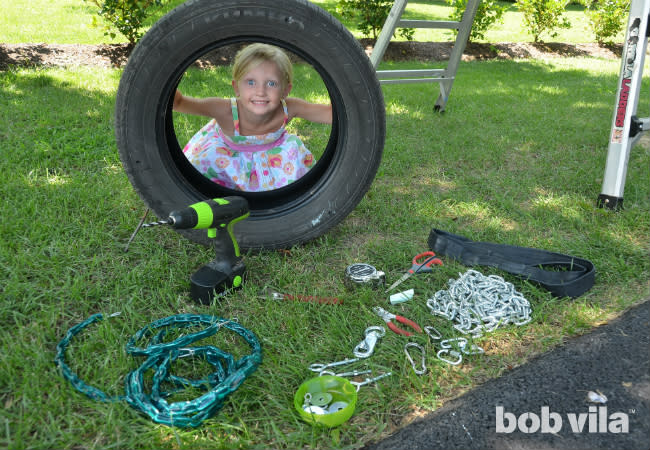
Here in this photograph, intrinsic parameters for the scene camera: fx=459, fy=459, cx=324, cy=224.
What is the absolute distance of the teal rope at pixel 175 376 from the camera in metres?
1.40

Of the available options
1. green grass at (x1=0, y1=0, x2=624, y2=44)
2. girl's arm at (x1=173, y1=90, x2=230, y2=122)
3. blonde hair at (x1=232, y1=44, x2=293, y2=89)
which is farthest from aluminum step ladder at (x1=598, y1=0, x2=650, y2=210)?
green grass at (x1=0, y1=0, x2=624, y2=44)

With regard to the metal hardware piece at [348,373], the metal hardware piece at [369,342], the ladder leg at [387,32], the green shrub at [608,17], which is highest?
the green shrub at [608,17]

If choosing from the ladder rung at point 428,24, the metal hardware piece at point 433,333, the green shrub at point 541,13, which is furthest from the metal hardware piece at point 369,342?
the green shrub at point 541,13

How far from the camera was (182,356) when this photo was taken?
64.9 inches

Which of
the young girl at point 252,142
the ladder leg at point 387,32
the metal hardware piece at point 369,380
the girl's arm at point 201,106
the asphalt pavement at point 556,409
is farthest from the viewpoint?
the ladder leg at point 387,32

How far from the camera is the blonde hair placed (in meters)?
2.67

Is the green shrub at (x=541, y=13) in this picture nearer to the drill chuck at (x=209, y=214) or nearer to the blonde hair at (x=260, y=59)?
the blonde hair at (x=260, y=59)

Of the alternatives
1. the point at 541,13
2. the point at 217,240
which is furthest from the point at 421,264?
the point at 541,13

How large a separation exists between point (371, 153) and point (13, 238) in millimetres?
1835

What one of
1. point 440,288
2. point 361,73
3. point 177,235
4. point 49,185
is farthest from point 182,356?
point 49,185

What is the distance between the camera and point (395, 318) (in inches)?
73.9

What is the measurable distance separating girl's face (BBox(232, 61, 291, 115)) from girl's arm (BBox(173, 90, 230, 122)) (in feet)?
0.44

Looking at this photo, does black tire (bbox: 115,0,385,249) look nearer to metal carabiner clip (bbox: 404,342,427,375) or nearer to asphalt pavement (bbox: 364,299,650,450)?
metal carabiner clip (bbox: 404,342,427,375)

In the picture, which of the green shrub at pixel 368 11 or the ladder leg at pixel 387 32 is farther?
the green shrub at pixel 368 11
